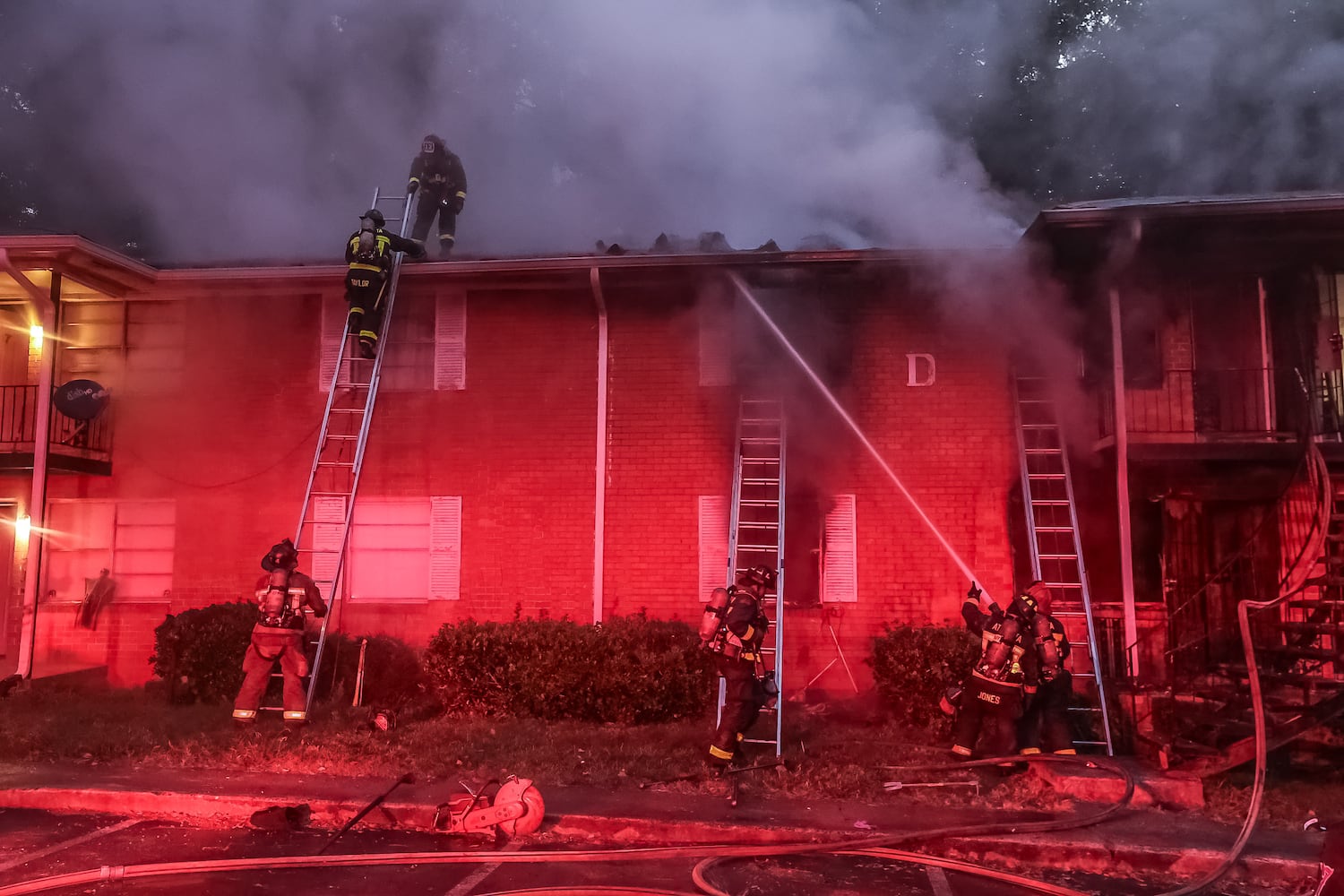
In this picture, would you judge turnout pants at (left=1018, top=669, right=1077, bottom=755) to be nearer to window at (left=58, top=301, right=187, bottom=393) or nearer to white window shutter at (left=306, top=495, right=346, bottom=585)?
white window shutter at (left=306, top=495, right=346, bottom=585)

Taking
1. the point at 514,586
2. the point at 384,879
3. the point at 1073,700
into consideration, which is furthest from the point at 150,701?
the point at 1073,700

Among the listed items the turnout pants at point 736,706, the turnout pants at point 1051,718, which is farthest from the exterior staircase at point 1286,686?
the turnout pants at point 736,706

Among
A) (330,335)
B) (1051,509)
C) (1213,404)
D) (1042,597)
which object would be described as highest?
(330,335)

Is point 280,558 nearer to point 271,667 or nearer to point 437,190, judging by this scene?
point 271,667

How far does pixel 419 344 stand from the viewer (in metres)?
10.1

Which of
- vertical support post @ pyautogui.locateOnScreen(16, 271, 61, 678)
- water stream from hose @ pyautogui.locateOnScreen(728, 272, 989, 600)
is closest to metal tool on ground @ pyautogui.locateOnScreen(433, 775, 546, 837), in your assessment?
water stream from hose @ pyautogui.locateOnScreen(728, 272, 989, 600)

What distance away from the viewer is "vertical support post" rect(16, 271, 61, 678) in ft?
31.3

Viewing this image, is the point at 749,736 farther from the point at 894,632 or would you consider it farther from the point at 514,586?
the point at 514,586

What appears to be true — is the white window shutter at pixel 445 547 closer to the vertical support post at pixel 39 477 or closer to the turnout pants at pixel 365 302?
the turnout pants at pixel 365 302

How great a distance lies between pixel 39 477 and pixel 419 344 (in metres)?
4.25

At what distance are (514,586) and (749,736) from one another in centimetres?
334

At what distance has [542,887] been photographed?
4.51m

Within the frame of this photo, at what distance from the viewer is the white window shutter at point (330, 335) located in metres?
10.1

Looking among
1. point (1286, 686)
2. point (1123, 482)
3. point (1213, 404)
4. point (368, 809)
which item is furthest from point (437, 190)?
point (1286, 686)
